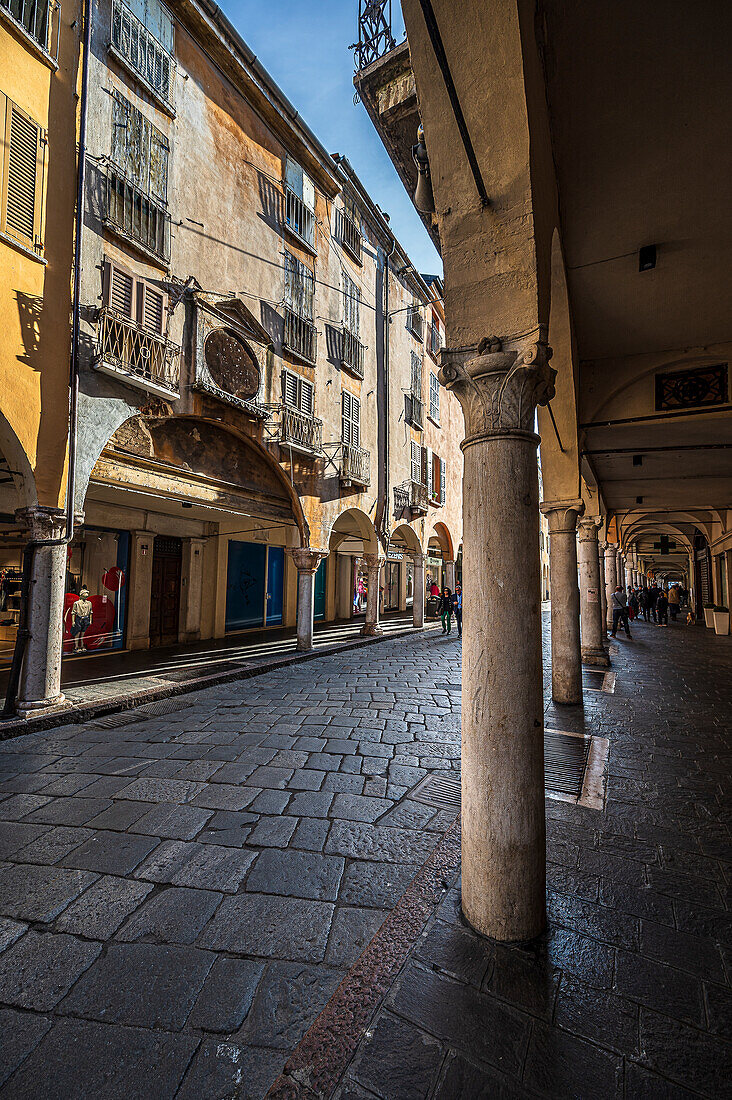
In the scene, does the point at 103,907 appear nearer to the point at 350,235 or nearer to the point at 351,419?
the point at 351,419

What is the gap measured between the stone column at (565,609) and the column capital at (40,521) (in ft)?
20.7

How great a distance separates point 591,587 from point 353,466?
6535mm

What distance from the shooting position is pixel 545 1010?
1871 mm

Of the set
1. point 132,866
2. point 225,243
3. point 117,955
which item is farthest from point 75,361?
point 117,955

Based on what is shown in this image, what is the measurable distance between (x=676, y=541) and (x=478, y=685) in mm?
27905

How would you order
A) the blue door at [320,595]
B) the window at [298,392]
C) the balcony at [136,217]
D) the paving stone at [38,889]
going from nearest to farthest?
the paving stone at [38,889]
the balcony at [136,217]
the window at [298,392]
the blue door at [320,595]

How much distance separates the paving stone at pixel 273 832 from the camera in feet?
10.1

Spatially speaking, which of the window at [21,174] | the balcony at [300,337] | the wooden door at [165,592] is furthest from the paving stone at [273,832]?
the balcony at [300,337]

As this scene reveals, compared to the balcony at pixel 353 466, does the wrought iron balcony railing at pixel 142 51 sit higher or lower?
higher

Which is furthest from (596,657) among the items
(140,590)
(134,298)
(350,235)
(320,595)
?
(350,235)

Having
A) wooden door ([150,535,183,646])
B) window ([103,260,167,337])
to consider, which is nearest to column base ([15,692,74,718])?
window ([103,260,167,337])

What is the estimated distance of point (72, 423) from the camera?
6.45 metres

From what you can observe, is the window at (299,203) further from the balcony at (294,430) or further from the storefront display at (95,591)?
the storefront display at (95,591)

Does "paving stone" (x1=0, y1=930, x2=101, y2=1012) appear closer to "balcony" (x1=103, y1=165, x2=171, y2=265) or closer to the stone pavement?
the stone pavement
